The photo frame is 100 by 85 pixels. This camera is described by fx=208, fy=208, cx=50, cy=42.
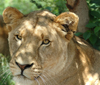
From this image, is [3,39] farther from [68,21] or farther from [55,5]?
[68,21]

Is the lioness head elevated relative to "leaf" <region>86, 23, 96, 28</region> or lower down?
elevated

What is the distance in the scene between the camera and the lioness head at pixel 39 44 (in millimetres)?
2363

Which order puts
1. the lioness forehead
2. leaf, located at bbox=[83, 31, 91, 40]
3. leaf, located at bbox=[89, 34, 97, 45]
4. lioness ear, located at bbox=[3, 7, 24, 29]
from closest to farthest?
the lioness forehead
lioness ear, located at bbox=[3, 7, 24, 29]
leaf, located at bbox=[83, 31, 91, 40]
leaf, located at bbox=[89, 34, 97, 45]

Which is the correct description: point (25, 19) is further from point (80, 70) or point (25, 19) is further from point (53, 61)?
point (80, 70)

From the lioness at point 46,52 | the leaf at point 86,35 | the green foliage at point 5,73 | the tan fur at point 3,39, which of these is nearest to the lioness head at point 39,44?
the lioness at point 46,52

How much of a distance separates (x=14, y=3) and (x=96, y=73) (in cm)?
517

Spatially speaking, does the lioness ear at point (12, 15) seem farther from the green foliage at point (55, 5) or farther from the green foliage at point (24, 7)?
the green foliage at point (55, 5)

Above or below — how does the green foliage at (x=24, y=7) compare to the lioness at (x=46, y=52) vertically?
below

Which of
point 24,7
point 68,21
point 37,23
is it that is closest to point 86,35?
point 68,21

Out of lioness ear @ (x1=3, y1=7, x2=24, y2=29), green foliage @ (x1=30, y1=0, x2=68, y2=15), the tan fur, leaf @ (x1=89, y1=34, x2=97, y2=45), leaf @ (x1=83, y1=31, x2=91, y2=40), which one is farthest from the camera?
green foliage @ (x1=30, y1=0, x2=68, y2=15)

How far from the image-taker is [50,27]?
2613 mm

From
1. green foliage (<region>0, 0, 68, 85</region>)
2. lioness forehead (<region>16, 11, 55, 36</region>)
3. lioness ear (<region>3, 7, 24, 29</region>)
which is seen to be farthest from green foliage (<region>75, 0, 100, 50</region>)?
lioness ear (<region>3, 7, 24, 29</region>)

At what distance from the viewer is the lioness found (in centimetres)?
239

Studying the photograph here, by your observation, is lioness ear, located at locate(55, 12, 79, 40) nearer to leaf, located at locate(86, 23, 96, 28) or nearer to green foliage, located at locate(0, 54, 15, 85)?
leaf, located at locate(86, 23, 96, 28)
